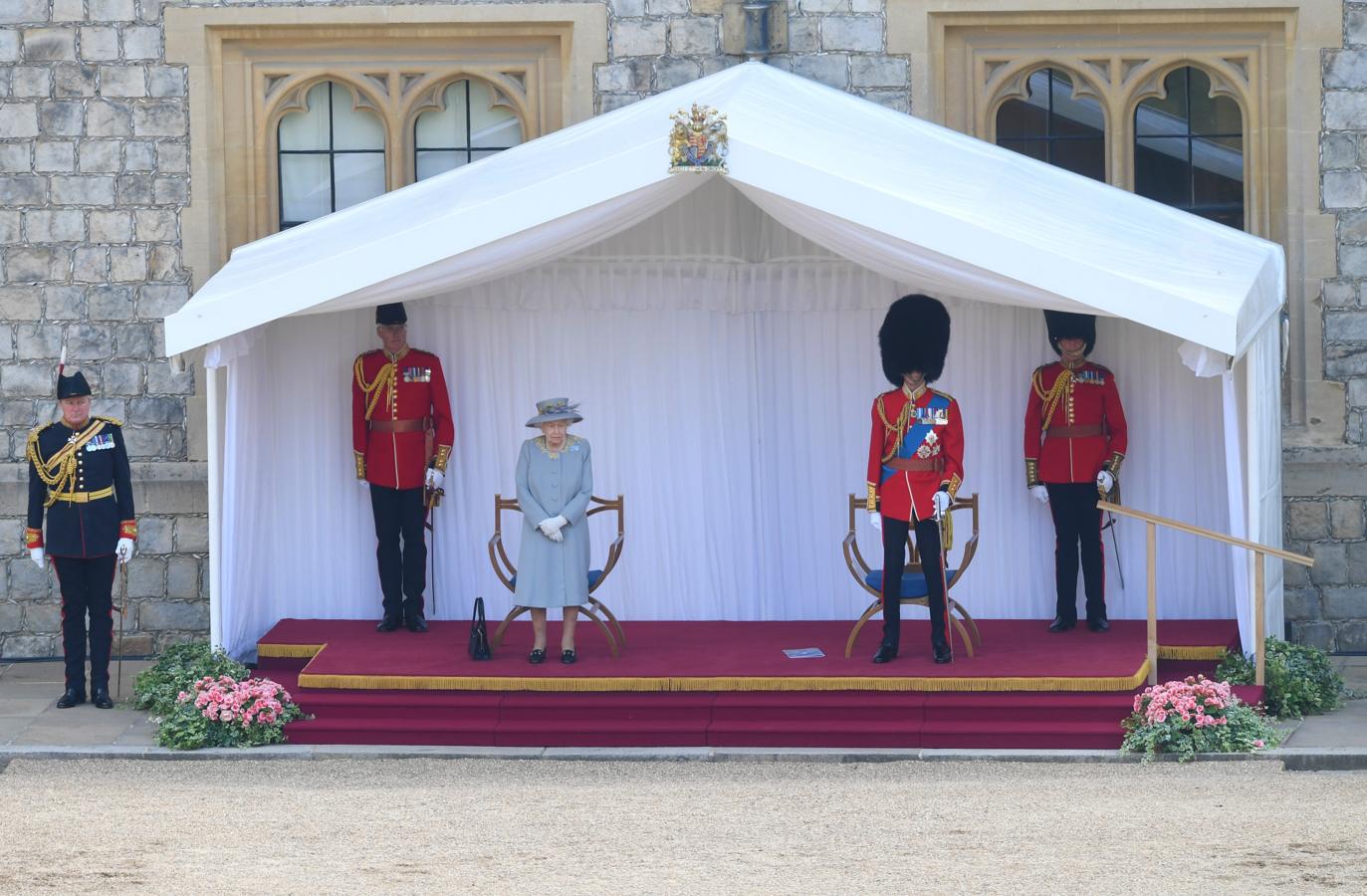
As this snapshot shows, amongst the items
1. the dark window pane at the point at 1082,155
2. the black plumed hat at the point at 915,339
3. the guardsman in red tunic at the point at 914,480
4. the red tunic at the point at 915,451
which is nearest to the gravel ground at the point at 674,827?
the guardsman in red tunic at the point at 914,480

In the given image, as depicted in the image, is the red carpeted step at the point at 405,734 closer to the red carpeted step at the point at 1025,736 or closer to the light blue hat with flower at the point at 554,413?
the light blue hat with flower at the point at 554,413

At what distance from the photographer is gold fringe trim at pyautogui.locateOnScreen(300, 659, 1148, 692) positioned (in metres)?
8.53

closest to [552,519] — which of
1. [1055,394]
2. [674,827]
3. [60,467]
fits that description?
[674,827]

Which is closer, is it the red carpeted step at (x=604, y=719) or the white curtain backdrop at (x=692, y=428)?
the red carpeted step at (x=604, y=719)

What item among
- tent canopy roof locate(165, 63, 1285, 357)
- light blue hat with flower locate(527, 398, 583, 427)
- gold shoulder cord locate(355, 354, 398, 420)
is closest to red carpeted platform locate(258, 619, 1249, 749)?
light blue hat with flower locate(527, 398, 583, 427)

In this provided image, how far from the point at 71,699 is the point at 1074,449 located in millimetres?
4709

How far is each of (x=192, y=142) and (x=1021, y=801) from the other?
577 cm

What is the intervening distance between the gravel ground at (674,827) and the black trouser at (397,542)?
1.63 meters

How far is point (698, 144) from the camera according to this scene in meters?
8.38

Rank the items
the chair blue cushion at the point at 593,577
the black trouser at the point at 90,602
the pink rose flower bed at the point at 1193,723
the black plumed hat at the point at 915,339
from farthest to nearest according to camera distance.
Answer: the black trouser at the point at 90,602 → the chair blue cushion at the point at 593,577 → the black plumed hat at the point at 915,339 → the pink rose flower bed at the point at 1193,723

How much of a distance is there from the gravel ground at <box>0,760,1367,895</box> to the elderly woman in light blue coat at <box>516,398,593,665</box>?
91 cm

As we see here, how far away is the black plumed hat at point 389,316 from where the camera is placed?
31.9 feet

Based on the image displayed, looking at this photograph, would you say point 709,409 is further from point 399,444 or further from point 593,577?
point 399,444

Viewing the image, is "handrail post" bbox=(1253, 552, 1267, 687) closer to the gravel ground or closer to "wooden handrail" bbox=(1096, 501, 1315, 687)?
"wooden handrail" bbox=(1096, 501, 1315, 687)
